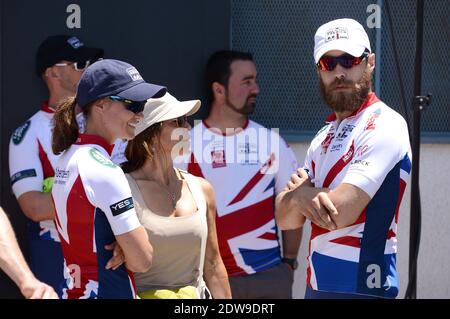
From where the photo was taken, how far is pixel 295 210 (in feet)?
13.0

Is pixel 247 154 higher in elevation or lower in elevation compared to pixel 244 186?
higher

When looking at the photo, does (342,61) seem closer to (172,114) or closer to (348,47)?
(348,47)

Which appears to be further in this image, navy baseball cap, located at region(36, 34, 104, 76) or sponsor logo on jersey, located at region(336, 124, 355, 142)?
navy baseball cap, located at region(36, 34, 104, 76)

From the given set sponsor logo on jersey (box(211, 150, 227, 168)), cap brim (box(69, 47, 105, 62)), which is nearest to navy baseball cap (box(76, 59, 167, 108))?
cap brim (box(69, 47, 105, 62))

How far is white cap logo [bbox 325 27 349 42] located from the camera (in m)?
3.98

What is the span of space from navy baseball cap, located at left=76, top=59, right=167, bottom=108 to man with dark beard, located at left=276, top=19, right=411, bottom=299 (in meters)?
0.81

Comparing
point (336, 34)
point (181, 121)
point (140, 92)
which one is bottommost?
point (181, 121)

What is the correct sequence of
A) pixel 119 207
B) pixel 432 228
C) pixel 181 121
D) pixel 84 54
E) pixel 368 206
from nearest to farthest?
pixel 119 207, pixel 368 206, pixel 181 121, pixel 84 54, pixel 432 228

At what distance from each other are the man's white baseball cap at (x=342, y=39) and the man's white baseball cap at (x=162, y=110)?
0.62 metres

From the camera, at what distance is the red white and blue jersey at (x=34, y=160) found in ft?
16.1

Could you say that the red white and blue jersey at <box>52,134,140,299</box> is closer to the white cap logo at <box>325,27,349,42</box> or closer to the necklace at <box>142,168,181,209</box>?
the necklace at <box>142,168,181,209</box>

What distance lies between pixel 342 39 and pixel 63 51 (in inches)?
68.1

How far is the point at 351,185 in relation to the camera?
12.0 ft

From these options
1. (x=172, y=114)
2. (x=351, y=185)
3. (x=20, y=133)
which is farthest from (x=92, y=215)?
(x=20, y=133)
